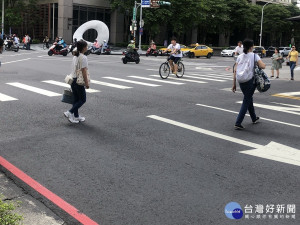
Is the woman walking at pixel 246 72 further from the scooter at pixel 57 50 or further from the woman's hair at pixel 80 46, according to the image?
the scooter at pixel 57 50

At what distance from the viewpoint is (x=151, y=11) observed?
176ft

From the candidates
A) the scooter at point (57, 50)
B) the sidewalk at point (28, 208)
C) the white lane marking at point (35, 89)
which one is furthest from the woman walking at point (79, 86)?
the scooter at point (57, 50)

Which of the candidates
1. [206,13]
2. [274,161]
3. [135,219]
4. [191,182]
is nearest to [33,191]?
[135,219]

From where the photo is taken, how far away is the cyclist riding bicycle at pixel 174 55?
63.1 feet

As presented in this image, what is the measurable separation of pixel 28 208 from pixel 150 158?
2515mm

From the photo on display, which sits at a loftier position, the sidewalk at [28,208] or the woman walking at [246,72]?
the woman walking at [246,72]

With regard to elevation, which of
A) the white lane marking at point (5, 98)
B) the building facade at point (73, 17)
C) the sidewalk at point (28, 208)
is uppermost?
the building facade at point (73, 17)

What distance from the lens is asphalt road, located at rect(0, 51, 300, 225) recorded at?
4.84 meters

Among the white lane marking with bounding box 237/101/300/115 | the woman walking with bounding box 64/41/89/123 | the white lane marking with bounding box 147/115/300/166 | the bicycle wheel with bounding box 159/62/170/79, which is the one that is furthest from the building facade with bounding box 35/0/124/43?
the white lane marking with bounding box 147/115/300/166

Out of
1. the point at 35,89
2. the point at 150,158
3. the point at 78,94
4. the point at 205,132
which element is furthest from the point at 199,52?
the point at 150,158

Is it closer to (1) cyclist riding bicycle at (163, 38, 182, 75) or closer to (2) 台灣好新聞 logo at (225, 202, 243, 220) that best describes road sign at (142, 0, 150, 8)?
(1) cyclist riding bicycle at (163, 38, 182, 75)

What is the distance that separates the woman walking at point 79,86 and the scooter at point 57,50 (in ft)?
92.3

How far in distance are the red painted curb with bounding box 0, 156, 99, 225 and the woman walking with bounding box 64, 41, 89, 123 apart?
9.50 feet

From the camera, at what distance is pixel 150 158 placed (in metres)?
6.68
